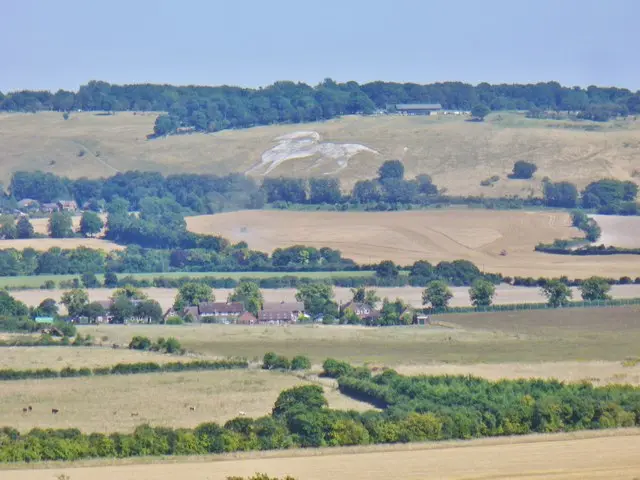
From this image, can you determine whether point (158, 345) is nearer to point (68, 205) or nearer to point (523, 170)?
point (68, 205)

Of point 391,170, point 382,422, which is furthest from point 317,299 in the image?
point 391,170

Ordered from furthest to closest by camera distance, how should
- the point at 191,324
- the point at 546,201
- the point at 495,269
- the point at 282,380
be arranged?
1. the point at 546,201
2. the point at 495,269
3. the point at 191,324
4. the point at 282,380

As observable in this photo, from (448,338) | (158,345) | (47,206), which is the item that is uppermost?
(158,345)

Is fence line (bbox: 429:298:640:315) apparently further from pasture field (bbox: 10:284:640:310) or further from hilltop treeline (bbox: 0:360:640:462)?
hilltop treeline (bbox: 0:360:640:462)

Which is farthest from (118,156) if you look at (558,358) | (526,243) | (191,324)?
(558,358)

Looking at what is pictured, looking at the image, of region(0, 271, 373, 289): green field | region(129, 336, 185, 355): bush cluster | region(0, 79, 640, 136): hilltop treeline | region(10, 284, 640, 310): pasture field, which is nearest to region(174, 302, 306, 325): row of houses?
region(10, 284, 640, 310): pasture field

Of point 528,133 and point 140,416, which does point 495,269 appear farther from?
point 528,133
